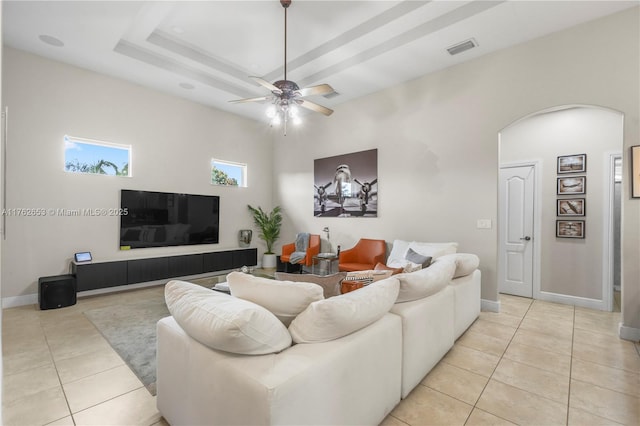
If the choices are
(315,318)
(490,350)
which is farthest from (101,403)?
(490,350)

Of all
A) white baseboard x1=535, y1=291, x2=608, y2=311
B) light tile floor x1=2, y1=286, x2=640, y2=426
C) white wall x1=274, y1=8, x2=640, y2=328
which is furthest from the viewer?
white baseboard x1=535, y1=291, x2=608, y2=311

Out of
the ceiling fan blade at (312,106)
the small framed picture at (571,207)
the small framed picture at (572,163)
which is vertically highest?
the ceiling fan blade at (312,106)

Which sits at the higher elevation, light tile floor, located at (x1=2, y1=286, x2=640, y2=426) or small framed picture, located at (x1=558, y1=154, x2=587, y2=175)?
small framed picture, located at (x1=558, y1=154, x2=587, y2=175)

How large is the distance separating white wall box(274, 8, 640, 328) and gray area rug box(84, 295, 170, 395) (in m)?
3.33

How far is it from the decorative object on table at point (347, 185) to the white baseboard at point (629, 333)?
128 inches

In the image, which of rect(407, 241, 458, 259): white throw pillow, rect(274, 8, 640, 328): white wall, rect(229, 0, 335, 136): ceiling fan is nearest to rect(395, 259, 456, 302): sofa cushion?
rect(407, 241, 458, 259): white throw pillow

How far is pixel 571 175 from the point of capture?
4301 mm

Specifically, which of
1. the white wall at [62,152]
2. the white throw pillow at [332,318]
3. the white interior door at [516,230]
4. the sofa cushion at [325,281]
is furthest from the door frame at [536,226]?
the white wall at [62,152]

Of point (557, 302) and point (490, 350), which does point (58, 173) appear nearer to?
point (490, 350)

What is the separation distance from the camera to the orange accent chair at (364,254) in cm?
498

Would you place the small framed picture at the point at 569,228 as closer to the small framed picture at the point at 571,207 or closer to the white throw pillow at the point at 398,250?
the small framed picture at the point at 571,207

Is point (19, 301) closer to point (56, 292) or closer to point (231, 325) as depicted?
point (56, 292)

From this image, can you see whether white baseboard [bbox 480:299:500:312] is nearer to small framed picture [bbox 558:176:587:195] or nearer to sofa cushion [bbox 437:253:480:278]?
sofa cushion [bbox 437:253:480:278]

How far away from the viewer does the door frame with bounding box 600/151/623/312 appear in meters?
3.97
